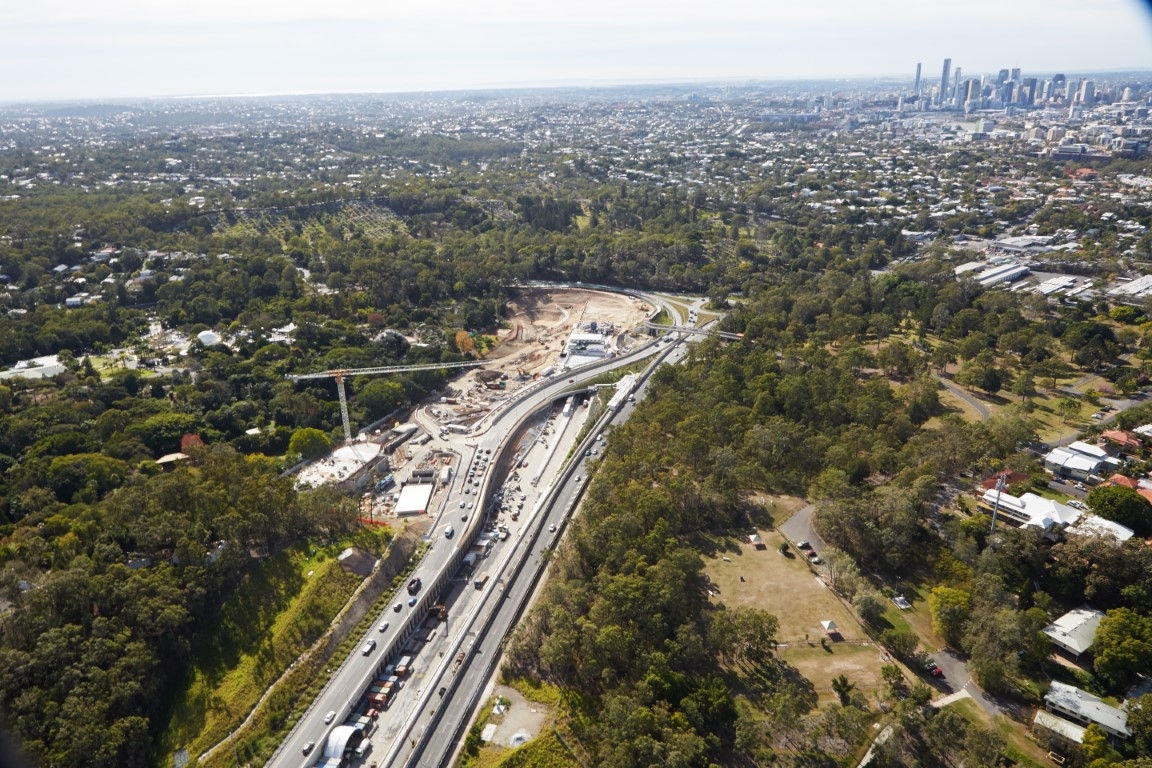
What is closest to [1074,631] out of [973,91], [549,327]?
[549,327]

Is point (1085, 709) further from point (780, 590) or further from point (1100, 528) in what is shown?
point (780, 590)

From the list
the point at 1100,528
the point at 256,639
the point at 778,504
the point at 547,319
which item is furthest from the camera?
the point at 547,319

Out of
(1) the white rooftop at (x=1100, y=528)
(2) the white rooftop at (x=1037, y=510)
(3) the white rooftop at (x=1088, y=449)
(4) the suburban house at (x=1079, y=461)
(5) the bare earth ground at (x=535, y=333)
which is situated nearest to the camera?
(1) the white rooftop at (x=1100, y=528)

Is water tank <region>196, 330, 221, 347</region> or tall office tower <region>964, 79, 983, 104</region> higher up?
tall office tower <region>964, 79, 983, 104</region>

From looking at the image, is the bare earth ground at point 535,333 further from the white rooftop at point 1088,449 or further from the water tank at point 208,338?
the white rooftop at point 1088,449

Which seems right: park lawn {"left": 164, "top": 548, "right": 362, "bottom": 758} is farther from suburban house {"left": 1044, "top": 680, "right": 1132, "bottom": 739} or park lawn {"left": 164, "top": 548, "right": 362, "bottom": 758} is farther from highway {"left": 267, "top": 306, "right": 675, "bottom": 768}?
suburban house {"left": 1044, "top": 680, "right": 1132, "bottom": 739}

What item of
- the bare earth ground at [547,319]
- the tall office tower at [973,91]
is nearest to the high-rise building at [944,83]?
the tall office tower at [973,91]

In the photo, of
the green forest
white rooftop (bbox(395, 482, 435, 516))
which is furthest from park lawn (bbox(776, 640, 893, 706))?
white rooftop (bbox(395, 482, 435, 516))
